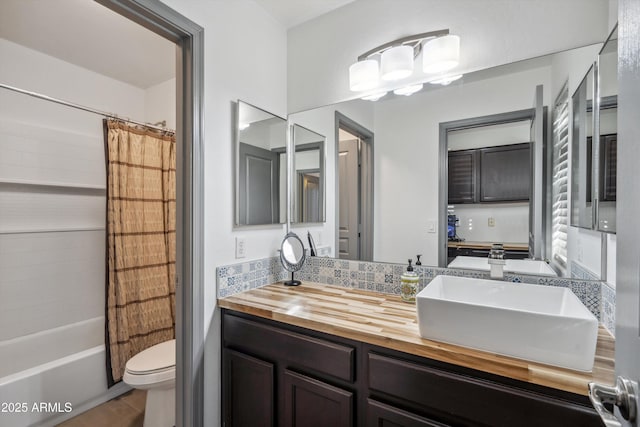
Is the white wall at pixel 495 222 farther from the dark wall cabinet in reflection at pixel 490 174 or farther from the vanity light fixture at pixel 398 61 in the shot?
the vanity light fixture at pixel 398 61

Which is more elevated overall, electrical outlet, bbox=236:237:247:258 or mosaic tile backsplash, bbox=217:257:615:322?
electrical outlet, bbox=236:237:247:258

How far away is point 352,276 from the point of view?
5.79ft

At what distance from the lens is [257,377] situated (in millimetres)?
1378

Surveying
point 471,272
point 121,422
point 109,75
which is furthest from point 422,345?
A: point 109,75

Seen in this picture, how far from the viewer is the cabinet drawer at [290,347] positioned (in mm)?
1141

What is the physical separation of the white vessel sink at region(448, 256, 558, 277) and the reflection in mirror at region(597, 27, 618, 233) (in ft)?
1.15

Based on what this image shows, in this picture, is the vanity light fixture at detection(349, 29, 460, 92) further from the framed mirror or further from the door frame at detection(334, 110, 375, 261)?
the framed mirror

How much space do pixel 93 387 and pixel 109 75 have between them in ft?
8.20

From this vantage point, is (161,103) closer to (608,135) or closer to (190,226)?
(190,226)

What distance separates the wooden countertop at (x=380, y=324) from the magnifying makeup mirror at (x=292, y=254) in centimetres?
11

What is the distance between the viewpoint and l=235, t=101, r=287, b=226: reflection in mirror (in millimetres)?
1677

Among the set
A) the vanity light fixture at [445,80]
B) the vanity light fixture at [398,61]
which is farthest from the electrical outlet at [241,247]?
the vanity light fixture at [445,80]

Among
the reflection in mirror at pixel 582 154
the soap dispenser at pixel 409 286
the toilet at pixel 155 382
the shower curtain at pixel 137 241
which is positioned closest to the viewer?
the reflection in mirror at pixel 582 154

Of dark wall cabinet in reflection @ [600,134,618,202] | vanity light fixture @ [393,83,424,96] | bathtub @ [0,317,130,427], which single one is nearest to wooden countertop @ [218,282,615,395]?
dark wall cabinet in reflection @ [600,134,618,202]
